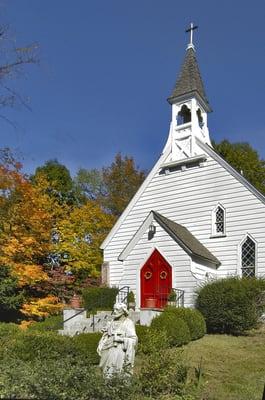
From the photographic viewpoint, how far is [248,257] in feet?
75.6

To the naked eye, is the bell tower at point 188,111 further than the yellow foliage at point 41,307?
No

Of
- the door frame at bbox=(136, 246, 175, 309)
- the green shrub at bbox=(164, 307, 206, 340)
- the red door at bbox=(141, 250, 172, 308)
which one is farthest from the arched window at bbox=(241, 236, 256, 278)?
the green shrub at bbox=(164, 307, 206, 340)

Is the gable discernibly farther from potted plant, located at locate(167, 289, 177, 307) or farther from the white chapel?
potted plant, located at locate(167, 289, 177, 307)

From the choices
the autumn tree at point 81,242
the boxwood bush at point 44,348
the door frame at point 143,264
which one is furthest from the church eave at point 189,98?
the boxwood bush at point 44,348

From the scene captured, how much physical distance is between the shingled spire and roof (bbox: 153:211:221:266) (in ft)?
25.1

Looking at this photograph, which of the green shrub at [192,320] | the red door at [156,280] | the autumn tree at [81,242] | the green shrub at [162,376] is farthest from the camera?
the autumn tree at [81,242]

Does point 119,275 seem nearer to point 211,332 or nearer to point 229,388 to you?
point 211,332

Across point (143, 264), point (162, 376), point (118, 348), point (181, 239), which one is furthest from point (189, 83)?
point (118, 348)

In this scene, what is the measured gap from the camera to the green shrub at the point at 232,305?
18.9 m

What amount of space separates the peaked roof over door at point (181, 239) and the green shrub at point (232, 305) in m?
2.12

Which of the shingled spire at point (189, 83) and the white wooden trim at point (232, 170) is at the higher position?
the shingled spire at point (189, 83)

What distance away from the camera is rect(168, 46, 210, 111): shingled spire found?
27.3 metres

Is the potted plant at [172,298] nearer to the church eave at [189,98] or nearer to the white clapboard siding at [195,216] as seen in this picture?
the white clapboard siding at [195,216]

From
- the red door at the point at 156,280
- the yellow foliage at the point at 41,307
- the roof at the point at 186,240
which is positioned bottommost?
the yellow foliage at the point at 41,307
